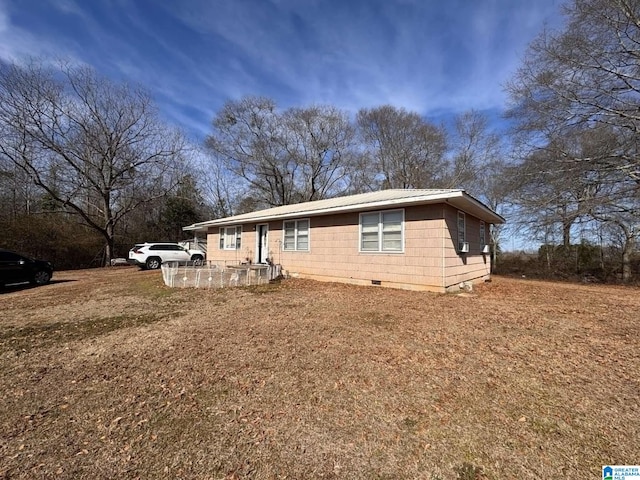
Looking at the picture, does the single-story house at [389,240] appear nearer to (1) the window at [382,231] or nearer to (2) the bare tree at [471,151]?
(1) the window at [382,231]

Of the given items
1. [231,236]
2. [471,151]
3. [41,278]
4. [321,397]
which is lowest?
[321,397]

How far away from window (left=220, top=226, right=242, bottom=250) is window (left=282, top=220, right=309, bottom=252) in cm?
348

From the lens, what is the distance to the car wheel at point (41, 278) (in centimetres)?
1116

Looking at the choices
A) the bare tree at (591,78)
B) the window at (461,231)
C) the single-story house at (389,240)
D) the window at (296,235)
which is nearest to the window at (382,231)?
the single-story house at (389,240)

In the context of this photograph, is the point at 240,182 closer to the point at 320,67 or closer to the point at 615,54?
the point at 320,67

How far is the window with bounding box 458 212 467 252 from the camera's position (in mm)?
9203

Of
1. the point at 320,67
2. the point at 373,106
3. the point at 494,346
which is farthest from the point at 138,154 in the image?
the point at 494,346

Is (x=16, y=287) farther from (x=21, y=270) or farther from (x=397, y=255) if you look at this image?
(x=397, y=255)

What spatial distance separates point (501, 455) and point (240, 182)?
27.2 metres

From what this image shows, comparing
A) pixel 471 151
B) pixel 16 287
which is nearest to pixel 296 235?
pixel 16 287

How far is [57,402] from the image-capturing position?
2.72 metres

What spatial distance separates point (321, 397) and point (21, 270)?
13.1 m

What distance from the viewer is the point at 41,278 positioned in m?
11.4

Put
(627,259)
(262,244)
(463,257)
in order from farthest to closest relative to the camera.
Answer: (627,259)
(262,244)
(463,257)
